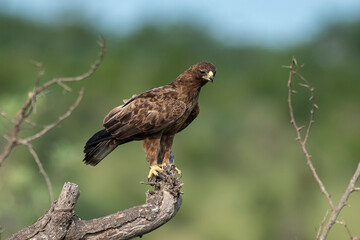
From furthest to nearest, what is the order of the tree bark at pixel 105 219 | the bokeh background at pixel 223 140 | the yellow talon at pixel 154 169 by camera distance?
the bokeh background at pixel 223 140 < the yellow talon at pixel 154 169 < the tree bark at pixel 105 219

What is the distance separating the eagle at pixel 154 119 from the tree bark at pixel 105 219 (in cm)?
46

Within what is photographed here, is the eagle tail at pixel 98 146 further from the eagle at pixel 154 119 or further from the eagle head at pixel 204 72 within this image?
the eagle head at pixel 204 72

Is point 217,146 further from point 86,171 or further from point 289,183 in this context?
point 86,171

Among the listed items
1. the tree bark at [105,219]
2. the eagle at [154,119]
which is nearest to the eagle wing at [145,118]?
the eagle at [154,119]

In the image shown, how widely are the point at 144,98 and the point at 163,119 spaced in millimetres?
331

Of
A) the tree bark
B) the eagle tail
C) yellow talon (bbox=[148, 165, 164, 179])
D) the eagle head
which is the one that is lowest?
the tree bark

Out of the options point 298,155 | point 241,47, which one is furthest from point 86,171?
point 241,47

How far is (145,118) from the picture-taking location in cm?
625

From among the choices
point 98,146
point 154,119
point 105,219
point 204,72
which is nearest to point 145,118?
point 154,119

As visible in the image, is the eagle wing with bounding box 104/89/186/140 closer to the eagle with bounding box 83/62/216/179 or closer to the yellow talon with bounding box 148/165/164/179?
the eagle with bounding box 83/62/216/179

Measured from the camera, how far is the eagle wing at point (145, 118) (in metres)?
6.23

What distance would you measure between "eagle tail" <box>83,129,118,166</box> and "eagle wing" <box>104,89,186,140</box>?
0.07 m

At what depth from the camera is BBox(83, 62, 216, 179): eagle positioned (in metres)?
6.23

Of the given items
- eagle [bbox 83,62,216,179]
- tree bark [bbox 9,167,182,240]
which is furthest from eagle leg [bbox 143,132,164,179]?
tree bark [bbox 9,167,182,240]
